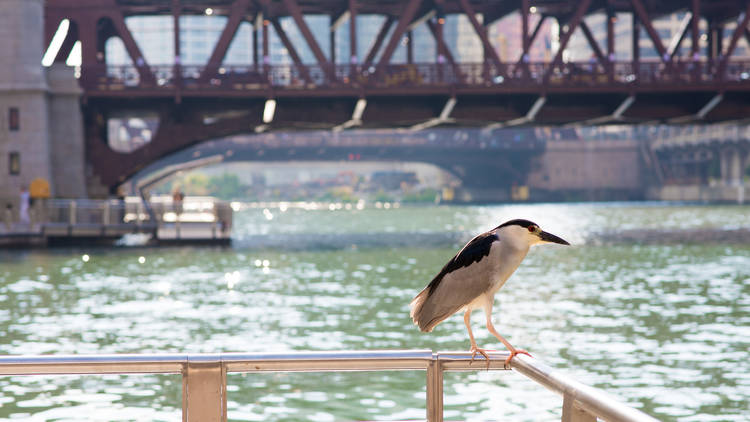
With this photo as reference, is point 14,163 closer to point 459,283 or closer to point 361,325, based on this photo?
point 361,325

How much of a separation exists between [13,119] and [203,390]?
168 ft

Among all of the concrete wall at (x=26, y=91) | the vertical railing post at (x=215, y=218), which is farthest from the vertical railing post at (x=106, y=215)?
the vertical railing post at (x=215, y=218)

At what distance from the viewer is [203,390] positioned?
4.56 metres

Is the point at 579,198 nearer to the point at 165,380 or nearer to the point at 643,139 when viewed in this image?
the point at 643,139

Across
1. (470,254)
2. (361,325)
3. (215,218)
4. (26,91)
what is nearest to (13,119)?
(26,91)

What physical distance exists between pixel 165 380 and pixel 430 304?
11942 millimetres

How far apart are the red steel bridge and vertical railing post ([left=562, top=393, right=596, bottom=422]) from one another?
48304 millimetres

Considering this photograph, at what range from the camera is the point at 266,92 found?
53281 mm

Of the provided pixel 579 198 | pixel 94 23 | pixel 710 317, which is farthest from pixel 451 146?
pixel 710 317

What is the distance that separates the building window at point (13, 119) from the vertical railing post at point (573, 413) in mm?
52045

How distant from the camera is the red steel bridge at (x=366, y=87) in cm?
5366

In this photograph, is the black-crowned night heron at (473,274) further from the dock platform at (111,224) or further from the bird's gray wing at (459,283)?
the dock platform at (111,224)

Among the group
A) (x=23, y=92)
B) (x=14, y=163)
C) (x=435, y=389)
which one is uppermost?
(x=23, y=92)

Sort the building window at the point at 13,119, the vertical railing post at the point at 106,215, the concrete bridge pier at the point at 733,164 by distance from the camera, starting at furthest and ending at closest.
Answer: the concrete bridge pier at the point at 733,164, the building window at the point at 13,119, the vertical railing post at the point at 106,215
